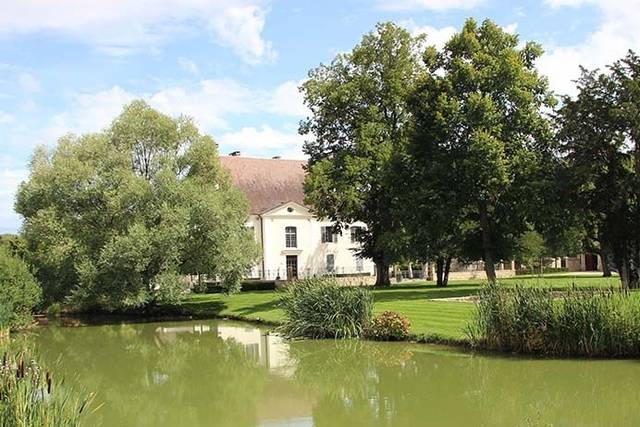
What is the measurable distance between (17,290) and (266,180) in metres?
26.4

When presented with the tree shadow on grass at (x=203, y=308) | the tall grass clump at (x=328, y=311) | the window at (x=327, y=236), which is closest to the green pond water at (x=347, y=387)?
the tall grass clump at (x=328, y=311)

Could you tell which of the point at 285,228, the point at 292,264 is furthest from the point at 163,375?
Result: the point at 292,264

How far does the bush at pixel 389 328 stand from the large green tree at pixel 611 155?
10.0 m

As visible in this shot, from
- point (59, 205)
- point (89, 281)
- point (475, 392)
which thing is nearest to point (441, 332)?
point (475, 392)

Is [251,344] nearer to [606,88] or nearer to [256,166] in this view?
[606,88]

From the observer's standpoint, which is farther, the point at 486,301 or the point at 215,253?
the point at 215,253

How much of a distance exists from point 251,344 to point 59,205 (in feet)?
47.4

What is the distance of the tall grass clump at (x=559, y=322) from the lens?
12.8m

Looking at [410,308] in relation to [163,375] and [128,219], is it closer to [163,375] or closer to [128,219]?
[163,375]

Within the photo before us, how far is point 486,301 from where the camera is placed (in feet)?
47.3

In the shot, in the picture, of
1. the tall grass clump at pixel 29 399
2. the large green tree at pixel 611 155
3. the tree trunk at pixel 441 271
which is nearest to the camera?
the tall grass clump at pixel 29 399

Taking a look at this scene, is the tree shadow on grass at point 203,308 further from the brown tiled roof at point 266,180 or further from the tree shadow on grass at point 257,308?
the brown tiled roof at point 266,180

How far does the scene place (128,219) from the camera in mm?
28609

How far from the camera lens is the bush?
1733 cm
